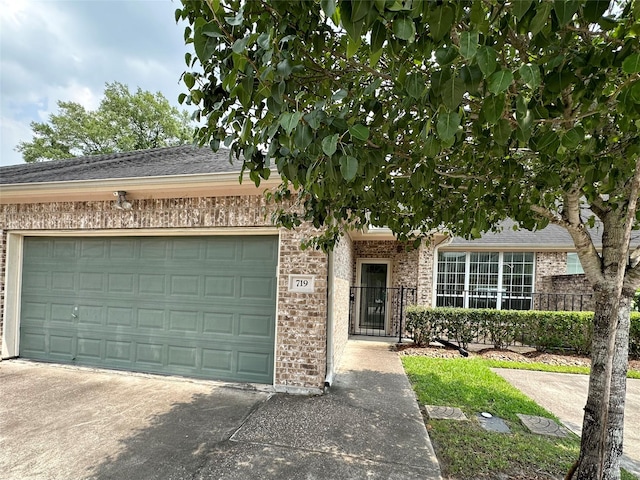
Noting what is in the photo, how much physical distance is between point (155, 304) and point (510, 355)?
7.93 m

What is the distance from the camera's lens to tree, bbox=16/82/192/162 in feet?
80.3

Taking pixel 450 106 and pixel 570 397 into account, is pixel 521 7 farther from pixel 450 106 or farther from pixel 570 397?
pixel 570 397

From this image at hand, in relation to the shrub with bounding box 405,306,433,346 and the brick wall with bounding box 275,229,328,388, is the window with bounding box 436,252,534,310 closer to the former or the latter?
the shrub with bounding box 405,306,433,346

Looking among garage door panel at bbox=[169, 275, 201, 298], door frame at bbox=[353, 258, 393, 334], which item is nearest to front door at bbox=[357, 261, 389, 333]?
door frame at bbox=[353, 258, 393, 334]

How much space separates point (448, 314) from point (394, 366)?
258 cm

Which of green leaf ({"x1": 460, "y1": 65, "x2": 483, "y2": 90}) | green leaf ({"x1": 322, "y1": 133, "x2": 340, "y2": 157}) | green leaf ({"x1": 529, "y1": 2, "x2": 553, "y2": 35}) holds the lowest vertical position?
green leaf ({"x1": 322, "y1": 133, "x2": 340, "y2": 157})

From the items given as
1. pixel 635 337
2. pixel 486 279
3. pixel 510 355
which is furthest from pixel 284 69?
pixel 486 279

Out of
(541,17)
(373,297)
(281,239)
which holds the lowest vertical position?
(373,297)

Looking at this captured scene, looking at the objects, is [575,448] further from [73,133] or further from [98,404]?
[73,133]

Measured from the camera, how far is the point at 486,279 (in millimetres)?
10977

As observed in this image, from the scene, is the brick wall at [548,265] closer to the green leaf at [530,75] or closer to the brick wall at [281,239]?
the brick wall at [281,239]

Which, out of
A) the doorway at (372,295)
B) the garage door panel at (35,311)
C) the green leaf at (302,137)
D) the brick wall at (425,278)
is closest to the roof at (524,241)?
the brick wall at (425,278)

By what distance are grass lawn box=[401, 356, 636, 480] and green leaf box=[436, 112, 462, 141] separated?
3.15m

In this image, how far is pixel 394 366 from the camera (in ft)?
21.7
